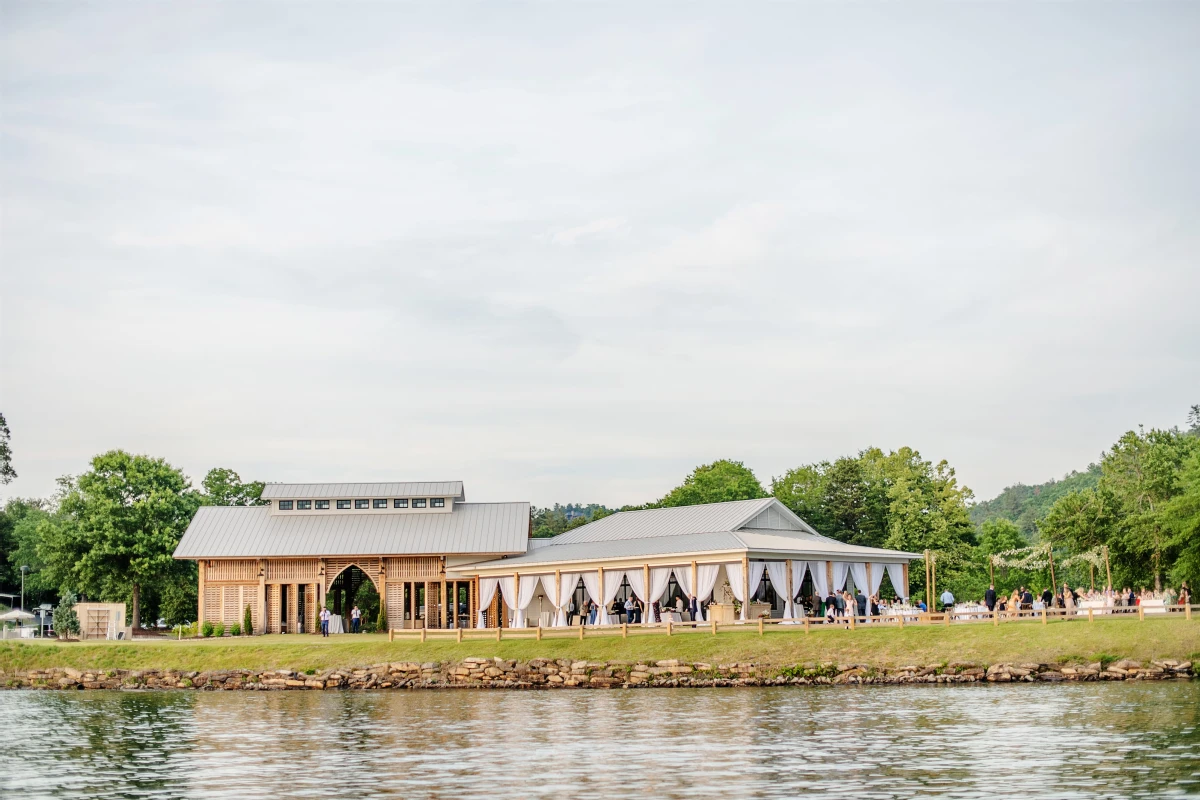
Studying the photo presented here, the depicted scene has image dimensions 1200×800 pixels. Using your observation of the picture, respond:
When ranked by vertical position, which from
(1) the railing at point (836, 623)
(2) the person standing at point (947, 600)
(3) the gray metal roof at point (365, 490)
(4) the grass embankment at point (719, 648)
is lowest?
(4) the grass embankment at point (719, 648)

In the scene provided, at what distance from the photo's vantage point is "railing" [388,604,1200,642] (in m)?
36.4

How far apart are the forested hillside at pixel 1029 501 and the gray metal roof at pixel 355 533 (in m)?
76.6

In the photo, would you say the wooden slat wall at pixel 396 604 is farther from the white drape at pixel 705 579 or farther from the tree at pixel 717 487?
the tree at pixel 717 487

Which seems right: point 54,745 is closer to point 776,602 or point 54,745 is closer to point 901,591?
point 776,602

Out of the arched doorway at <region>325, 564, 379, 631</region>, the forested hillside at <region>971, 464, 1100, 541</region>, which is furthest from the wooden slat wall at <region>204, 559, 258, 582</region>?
the forested hillside at <region>971, 464, 1100, 541</region>

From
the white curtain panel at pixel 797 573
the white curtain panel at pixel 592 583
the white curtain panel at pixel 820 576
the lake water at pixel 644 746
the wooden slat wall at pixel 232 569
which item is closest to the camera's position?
the lake water at pixel 644 746

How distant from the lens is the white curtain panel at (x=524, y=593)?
158 ft

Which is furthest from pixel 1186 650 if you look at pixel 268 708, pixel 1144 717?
pixel 268 708

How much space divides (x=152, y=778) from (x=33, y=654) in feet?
93.5

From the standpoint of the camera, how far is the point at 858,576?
45.1 m

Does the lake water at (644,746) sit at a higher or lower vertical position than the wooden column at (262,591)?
lower

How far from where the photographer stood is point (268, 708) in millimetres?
32500

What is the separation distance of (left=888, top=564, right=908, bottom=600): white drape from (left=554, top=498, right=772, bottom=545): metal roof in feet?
18.5

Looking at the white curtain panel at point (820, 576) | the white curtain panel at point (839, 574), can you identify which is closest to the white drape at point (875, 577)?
the white curtain panel at point (839, 574)
